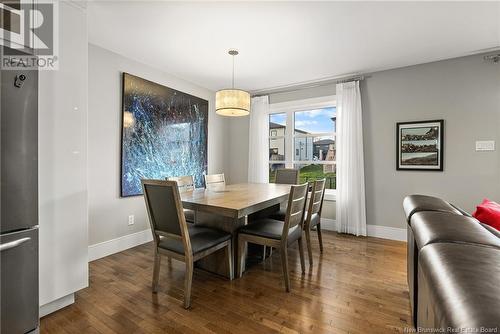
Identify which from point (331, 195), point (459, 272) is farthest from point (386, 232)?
point (459, 272)

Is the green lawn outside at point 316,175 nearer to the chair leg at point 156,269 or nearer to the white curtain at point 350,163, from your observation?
the white curtain at point 350,163

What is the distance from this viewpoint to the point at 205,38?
266cm

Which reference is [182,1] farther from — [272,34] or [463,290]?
[463,290]

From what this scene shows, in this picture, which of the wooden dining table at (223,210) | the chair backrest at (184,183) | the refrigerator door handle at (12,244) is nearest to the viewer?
the refrigerator door handle at (12,244)

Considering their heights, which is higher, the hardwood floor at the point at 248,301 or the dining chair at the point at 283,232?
the dining chair at the point at 283,232

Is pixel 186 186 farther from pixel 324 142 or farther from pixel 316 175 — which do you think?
pixel 324 142

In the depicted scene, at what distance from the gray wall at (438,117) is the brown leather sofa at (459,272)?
2.46 metres

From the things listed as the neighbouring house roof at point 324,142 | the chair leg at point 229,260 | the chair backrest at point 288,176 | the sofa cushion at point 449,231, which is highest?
the neighbouring house roof at point 324,142

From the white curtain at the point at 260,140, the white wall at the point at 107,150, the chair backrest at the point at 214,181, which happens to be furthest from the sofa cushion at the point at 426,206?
the white wall at the point at 107,150

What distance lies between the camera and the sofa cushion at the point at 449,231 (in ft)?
3.21

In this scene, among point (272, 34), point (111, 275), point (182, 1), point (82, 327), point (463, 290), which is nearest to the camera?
point (463, 290)

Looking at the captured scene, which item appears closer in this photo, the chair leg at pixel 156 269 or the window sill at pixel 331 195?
the chair leg at pixel 156 269

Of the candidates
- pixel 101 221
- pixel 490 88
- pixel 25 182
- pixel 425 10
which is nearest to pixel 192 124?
pixel 101 221

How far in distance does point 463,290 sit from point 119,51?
3584 millimetres
